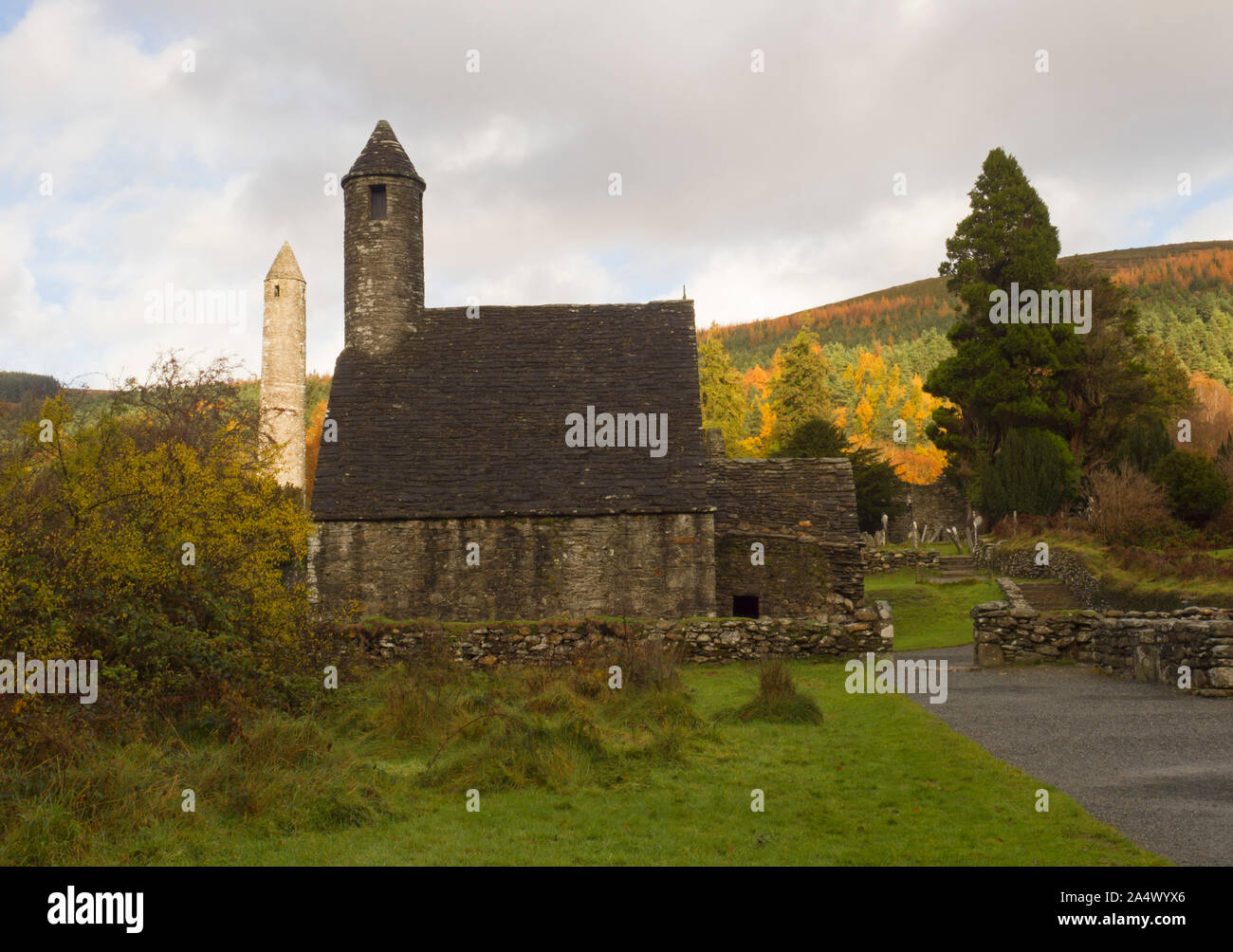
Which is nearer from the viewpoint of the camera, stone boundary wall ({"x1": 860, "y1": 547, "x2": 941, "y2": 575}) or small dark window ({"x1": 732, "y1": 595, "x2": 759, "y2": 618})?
small dark window ({"x1": 732, "y1": 595, "x2": 759, "y2": 618})

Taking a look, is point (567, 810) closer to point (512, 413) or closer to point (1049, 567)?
point (512, 413)

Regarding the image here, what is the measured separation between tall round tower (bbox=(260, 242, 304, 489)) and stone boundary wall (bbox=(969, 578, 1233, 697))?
42.8 meters

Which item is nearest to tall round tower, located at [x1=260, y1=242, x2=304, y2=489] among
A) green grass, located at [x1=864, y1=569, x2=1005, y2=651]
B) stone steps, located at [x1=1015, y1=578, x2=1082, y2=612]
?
green grass, located at [x1=864, y1=569, x2=1005, y2=651]

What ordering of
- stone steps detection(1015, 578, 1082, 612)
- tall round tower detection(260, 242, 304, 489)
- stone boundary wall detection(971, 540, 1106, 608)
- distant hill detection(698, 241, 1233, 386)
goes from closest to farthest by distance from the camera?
stone boundary wall detection(971, 540, 1106, 608) < stone steps detection(1015, 578, 1082, 612) < tall round tower detection(260, 242, 304, 489) < distant hill detection(698, 241, 1233, 386)

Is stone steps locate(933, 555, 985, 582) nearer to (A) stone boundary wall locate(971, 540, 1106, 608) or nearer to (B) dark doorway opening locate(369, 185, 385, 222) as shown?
(A) stone boundary wall locate(971, 540, 1106, 608)

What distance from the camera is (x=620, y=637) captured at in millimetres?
16875

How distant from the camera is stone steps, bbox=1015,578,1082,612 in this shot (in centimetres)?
2502

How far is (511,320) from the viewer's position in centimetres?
2603

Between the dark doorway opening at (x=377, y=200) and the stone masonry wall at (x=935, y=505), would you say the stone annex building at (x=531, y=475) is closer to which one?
the dark doorway opening at (x=377, y=200)

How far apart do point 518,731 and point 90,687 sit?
14.6 ft

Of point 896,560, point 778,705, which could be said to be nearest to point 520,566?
point 778,705

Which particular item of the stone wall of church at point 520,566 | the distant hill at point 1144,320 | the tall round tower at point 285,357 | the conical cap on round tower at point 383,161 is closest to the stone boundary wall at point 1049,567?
the stone wall of church at point 520,566

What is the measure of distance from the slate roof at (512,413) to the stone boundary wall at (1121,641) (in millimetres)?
6897

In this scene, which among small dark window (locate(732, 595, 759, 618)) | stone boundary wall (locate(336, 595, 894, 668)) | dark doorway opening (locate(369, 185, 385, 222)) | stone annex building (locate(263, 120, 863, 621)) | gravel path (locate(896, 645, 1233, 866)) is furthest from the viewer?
dark doorway opening (locate(369, 185, 385, 222))
